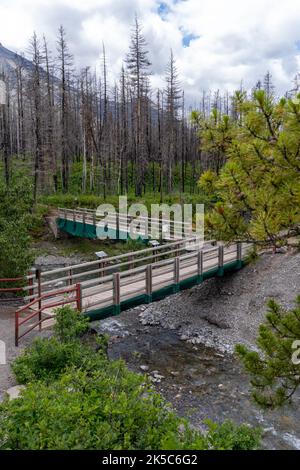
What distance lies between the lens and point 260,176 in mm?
3535

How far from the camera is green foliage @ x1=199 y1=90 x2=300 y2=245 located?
329cm

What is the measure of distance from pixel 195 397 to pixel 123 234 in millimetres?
10983

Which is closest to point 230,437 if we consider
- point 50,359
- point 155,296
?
point 50,359

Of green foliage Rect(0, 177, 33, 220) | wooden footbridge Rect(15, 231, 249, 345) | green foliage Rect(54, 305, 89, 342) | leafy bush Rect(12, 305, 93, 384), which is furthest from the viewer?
green foliage Rect(0, 177, 33, 220)

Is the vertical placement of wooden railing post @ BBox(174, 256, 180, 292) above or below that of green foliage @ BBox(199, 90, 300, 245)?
below

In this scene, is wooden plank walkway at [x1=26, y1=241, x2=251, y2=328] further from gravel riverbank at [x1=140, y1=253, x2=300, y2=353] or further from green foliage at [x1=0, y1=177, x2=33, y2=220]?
green foliage at [x1=0, y1=177, x2=33, y2=220]

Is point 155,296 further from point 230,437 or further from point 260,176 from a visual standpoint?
point 260,176

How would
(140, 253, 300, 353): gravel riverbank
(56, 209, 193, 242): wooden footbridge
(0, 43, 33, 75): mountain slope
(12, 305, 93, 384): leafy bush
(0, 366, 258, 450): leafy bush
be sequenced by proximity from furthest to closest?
(0, 43, 33, 75): mountain slope
(56, 209, 193, 242): wooden footbridge
(140, 253, 300, 353): gravel riverbank
(12, 305, 93, 384): leafy bush
(0, 366, 258, 450): leafy bush

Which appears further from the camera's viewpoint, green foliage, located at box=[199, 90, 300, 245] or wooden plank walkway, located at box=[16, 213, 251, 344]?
wooden plank walkway, located at box=[16, 213, 251, 344]

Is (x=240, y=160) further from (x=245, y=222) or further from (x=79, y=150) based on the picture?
(x=79, y=150)

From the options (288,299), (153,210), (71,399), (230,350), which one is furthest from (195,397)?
(153,210)

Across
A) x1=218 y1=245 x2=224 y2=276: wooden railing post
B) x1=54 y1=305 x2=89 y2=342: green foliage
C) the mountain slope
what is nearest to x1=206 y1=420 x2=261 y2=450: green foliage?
x1=54 y1=305 x2=89 y2=342: green foliage

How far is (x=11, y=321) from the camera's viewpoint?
836 centimetres

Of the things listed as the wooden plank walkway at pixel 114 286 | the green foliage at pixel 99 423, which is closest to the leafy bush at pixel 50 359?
the wooden plank walkway at pixel 114 286
